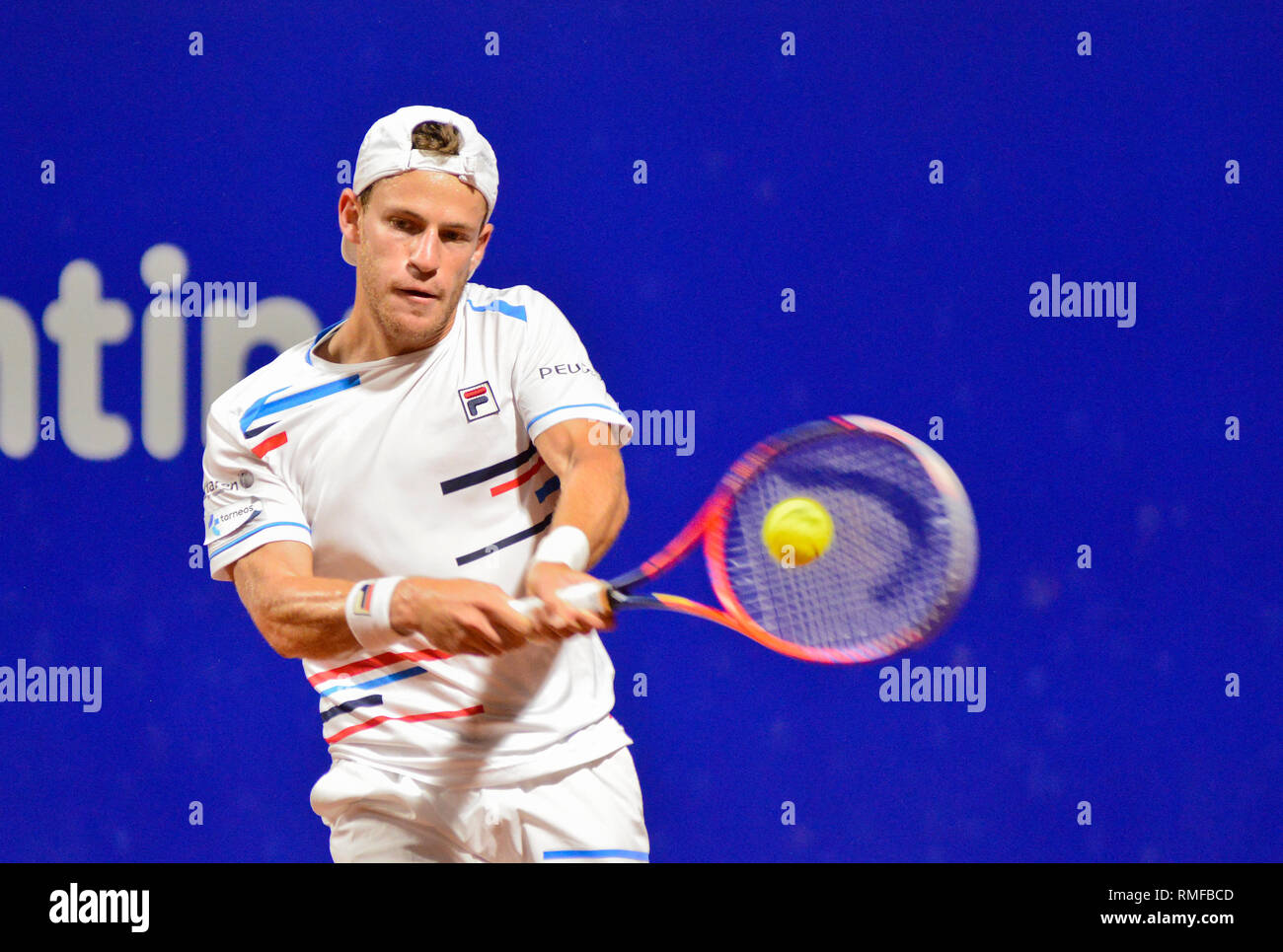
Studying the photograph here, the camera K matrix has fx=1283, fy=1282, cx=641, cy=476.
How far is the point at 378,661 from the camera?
208 cm

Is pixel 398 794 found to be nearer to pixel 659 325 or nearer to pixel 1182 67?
pixel 659 325

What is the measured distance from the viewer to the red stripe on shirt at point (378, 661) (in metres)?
2.05

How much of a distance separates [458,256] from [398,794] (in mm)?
871

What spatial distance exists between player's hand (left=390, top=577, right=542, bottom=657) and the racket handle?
15mm

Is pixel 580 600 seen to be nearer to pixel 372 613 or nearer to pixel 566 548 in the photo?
pixel 566 548

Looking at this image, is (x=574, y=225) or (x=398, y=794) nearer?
(x=398, y=794)

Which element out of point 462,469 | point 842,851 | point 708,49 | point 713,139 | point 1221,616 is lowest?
point 842,851

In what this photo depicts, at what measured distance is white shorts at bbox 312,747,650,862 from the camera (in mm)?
1998

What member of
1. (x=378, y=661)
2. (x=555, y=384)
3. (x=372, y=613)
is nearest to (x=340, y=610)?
(x=372, y=613)

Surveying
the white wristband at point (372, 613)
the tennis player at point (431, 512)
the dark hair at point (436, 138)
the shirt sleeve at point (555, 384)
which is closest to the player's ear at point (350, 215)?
the tennis player at point (431, 512)

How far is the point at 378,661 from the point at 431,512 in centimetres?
26

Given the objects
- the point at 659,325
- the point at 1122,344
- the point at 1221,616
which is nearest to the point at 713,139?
the point at 659,325

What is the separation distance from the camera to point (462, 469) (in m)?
2.08

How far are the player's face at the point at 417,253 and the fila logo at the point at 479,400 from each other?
113 millimetres
